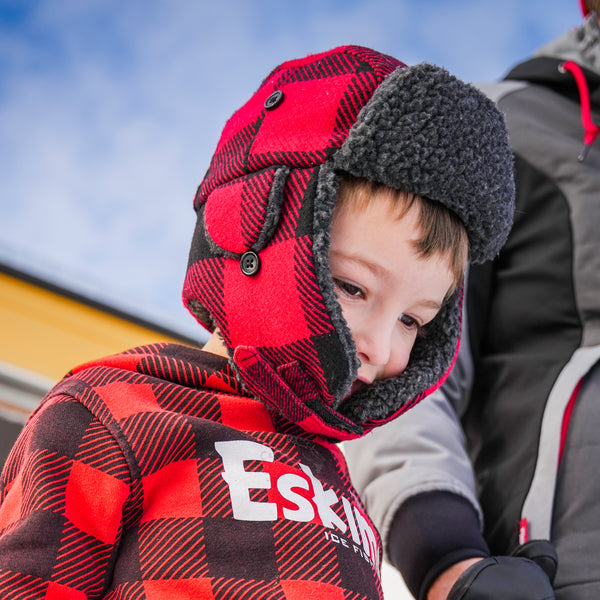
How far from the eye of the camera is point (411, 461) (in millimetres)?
816

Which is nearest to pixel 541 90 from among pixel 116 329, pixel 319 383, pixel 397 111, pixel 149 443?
pixel 397 111

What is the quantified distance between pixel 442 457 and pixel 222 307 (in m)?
0.33

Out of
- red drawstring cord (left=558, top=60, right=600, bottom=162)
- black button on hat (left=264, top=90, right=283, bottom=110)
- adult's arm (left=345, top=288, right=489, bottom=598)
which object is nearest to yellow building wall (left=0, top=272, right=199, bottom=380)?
adult's arm (left=345, top=288, right=489, bottom=598)

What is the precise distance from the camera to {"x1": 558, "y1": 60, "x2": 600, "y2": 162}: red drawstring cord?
0.93 metres

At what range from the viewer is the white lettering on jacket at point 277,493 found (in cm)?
59

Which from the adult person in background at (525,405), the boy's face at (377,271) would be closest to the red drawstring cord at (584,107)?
the adult person in background at (525,405)

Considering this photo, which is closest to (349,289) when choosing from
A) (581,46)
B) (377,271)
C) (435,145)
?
(377,271)

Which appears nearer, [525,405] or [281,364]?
[281,364]

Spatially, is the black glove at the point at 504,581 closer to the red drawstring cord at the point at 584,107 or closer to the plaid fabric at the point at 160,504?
the plaid fabric at the point at 160,504

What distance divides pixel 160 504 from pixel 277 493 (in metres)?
0.10

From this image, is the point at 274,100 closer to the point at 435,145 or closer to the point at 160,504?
the point at 435,145

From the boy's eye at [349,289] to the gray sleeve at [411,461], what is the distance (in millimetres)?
261

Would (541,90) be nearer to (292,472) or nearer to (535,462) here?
(535,462)

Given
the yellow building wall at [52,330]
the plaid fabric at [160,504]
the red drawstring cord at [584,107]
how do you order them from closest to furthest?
the plaid fabric at [160,504] → the red drawstring cord at [584,107] → the yellow building wall at [52,330]
